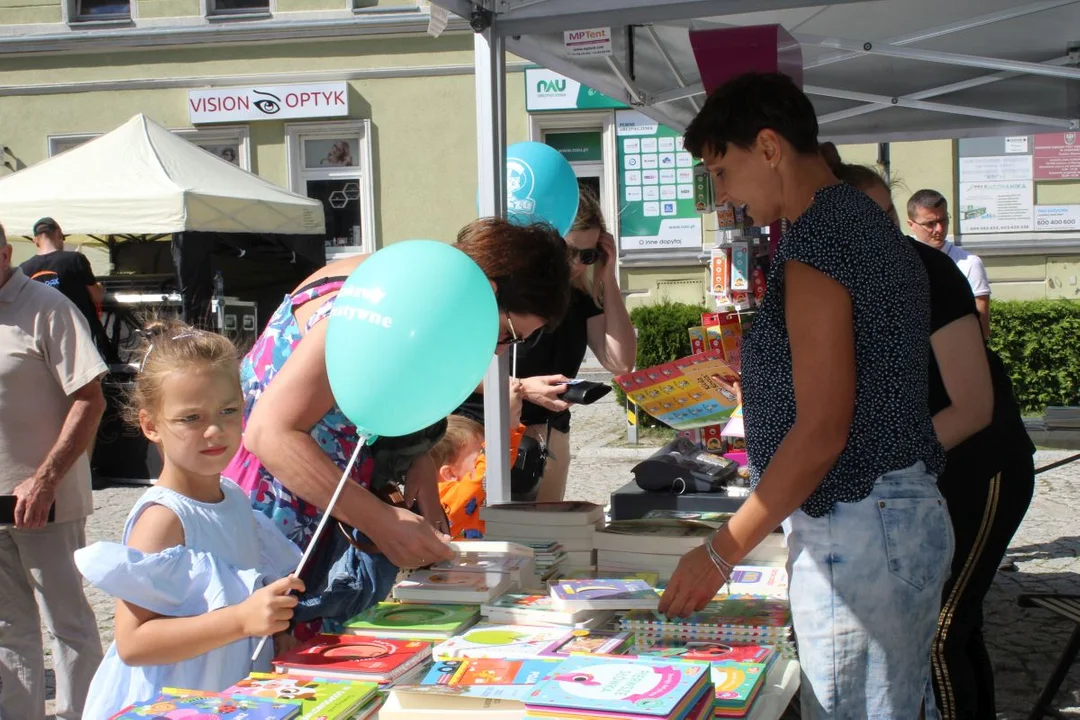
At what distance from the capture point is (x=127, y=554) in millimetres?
1677

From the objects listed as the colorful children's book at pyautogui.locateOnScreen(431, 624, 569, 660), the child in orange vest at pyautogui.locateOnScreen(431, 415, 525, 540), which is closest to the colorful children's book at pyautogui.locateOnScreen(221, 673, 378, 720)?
the colorful children's book at pyautogui.locateOnScreen(431, 624, 569, 660)

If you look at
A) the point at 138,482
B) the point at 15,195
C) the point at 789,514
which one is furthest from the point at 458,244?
the point at 15,195

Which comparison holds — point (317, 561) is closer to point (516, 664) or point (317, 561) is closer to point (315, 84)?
point (516, 664)

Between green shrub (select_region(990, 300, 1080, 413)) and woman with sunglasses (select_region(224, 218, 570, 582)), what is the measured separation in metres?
8.30

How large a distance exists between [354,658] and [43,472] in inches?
79.1

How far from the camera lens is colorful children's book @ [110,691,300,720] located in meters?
1.36

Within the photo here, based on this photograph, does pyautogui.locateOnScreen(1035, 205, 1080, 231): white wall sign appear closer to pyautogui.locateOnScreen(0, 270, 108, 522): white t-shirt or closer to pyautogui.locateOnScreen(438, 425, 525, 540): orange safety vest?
pyautogui.locateOnScreen(438, 425, 525, 540): orange safety vest

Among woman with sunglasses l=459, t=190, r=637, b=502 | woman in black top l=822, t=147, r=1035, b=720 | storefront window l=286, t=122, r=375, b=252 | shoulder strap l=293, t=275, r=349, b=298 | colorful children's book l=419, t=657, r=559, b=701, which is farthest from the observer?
storefront window l=286, t=122, r=375, b=252

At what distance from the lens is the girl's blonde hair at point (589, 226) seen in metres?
3.73

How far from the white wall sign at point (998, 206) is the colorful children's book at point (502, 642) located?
11.6 m

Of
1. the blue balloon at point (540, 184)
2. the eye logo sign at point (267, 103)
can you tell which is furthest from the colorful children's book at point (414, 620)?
the eye logo sign at point (267, 103)

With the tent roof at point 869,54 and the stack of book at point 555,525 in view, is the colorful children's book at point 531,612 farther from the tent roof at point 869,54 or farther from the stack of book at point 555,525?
the tent roof at point 869,54

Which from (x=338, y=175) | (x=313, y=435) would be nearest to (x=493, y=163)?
(x=313, y=435)

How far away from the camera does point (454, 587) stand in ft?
6.64
